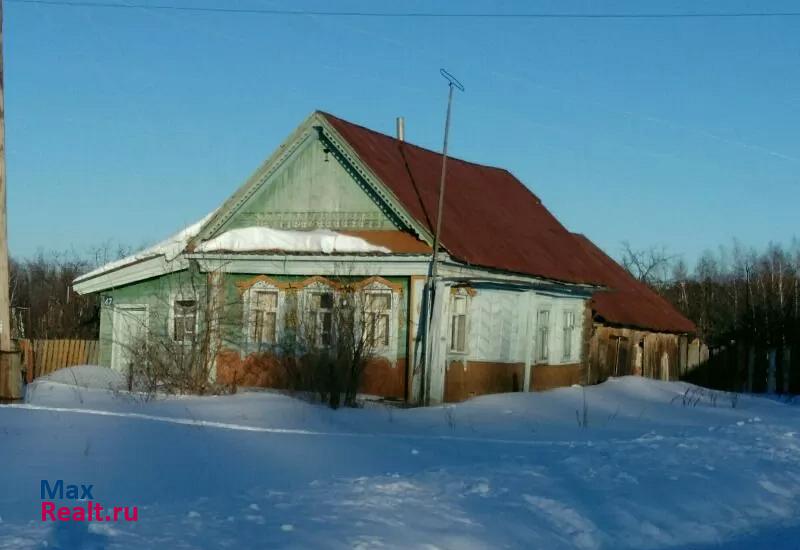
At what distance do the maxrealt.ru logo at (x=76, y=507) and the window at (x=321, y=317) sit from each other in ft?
35.0

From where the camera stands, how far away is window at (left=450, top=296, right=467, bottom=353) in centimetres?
2184

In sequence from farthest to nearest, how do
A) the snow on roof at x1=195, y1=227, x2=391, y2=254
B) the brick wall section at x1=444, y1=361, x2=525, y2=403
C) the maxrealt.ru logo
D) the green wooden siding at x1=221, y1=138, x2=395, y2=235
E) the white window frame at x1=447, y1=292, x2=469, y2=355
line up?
the green wooden siding at x1=221, y1=138, x2=395, y2=235
the white window frame at x1=447, y1=292, x2=469, y2=355
the brick wall section at x1=444, y1=361, x2=525, y2=403
the snow on roof at x1=195, y1=227, x2=391, y2=254
the maxrealt.ru logo

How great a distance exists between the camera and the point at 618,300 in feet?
104

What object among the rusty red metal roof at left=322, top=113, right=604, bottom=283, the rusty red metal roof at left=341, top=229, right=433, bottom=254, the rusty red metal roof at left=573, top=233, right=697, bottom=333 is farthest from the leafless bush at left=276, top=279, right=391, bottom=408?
the rusty red metal roof at left=573, top=233, right=697, bottom=333

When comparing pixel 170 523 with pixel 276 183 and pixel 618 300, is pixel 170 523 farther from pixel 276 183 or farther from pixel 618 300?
pixel 618 300

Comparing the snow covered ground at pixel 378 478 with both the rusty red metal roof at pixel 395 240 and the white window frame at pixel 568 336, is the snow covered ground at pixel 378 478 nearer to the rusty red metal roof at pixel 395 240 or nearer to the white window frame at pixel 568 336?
the rusty red metal roof at pixel 395 240

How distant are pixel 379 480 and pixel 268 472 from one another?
1.28 metres

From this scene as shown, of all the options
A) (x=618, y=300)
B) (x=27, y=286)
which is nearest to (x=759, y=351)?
(x=618, y=300)

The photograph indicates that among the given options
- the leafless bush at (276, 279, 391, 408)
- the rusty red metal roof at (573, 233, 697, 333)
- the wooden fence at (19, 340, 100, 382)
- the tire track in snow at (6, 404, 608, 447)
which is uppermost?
the rusty red metal roof at (573, 233, 697, 333)

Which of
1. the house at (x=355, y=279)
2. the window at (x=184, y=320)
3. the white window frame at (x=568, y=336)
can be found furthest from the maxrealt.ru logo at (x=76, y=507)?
the white window frame at (x=568, y=336)

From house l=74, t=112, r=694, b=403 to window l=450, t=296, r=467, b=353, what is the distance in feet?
0.09

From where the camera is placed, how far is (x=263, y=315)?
22.4 meters

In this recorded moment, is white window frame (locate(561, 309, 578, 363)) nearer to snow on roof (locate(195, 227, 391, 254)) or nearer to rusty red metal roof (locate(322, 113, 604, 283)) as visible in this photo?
rusty red metal roof (locate(322, 113, 604, 283))

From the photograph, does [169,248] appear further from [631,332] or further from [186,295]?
[631,332]
